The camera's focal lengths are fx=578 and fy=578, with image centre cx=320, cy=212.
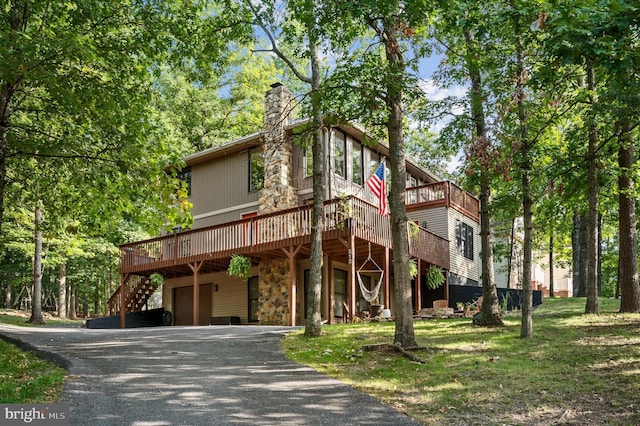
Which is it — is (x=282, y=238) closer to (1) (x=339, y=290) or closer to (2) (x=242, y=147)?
(1) (x=339, y=290)

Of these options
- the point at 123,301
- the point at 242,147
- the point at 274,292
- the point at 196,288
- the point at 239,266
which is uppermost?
the point at 242,147

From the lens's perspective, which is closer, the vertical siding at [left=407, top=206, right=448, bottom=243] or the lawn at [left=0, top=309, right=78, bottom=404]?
the lawn at [left=0, top=309, right=78, bottom=404]

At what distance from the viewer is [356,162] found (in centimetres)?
2177

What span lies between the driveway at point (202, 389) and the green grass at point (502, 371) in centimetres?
59

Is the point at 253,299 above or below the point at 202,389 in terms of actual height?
above

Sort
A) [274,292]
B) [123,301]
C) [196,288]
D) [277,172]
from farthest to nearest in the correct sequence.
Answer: [123,301] → [277,172] → [196,288] → [274,292]

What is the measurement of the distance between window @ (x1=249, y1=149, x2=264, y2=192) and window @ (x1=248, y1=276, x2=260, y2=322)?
137 inches

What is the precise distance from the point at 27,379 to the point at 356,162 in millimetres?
15605

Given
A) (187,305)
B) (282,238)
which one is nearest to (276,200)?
(282,238)

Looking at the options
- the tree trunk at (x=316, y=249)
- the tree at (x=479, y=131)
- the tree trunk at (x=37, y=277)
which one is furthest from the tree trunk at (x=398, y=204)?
the tree trunk at (x=37, y=277)

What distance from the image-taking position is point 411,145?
107ft

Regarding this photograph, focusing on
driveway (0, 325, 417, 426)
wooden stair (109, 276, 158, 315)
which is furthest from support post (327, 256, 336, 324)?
wooden stair (109, 276, 158, 315)

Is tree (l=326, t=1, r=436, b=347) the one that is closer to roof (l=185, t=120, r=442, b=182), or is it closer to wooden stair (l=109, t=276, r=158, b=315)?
roof (l=185, t=120, r=442, b=182)

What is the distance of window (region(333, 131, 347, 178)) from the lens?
20.6 meters
